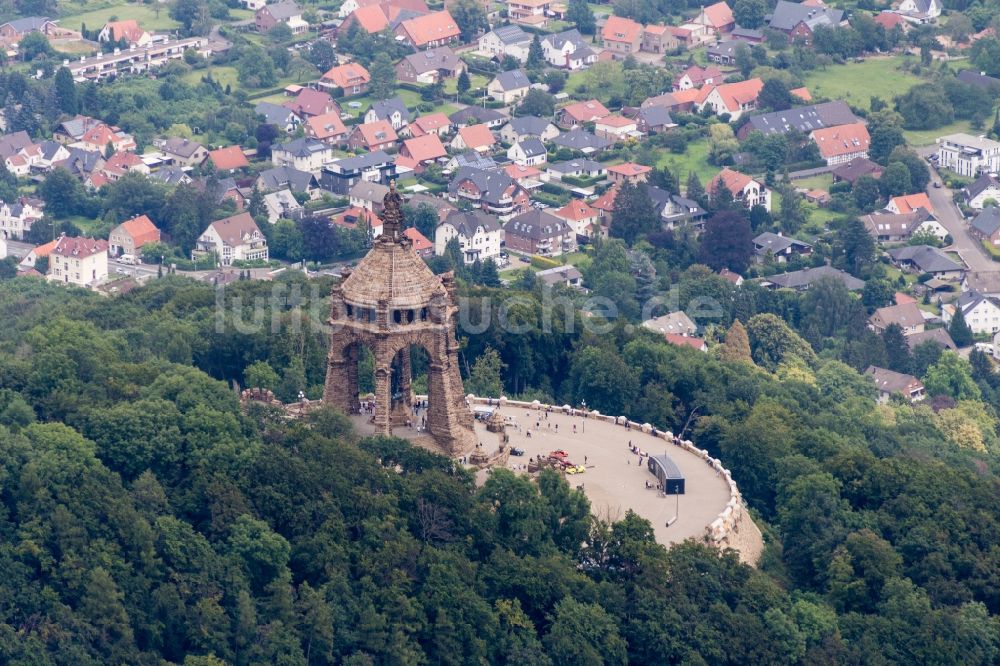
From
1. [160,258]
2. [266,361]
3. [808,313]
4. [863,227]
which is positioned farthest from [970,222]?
[266,361]

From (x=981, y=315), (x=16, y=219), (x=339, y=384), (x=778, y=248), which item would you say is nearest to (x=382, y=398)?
(x=339, y=384)

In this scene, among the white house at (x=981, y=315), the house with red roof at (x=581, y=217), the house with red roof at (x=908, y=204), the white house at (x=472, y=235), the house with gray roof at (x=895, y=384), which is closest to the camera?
the house with gray roof at (x=895, y=384)

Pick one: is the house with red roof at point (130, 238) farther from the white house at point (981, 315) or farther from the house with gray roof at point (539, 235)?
the white house at point (981, 315)

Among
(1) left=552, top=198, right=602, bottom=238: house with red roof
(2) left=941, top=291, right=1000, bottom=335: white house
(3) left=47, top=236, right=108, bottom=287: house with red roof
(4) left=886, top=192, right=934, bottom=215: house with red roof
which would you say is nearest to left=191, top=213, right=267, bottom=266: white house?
(3) left=47, top=236, right=108, bottom=287: house with red roof

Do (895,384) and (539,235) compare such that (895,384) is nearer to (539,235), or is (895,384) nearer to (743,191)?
(539,235)

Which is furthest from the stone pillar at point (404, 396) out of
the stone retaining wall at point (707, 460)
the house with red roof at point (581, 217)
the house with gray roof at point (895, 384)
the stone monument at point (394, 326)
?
the house with red roof at point (581, 217)
